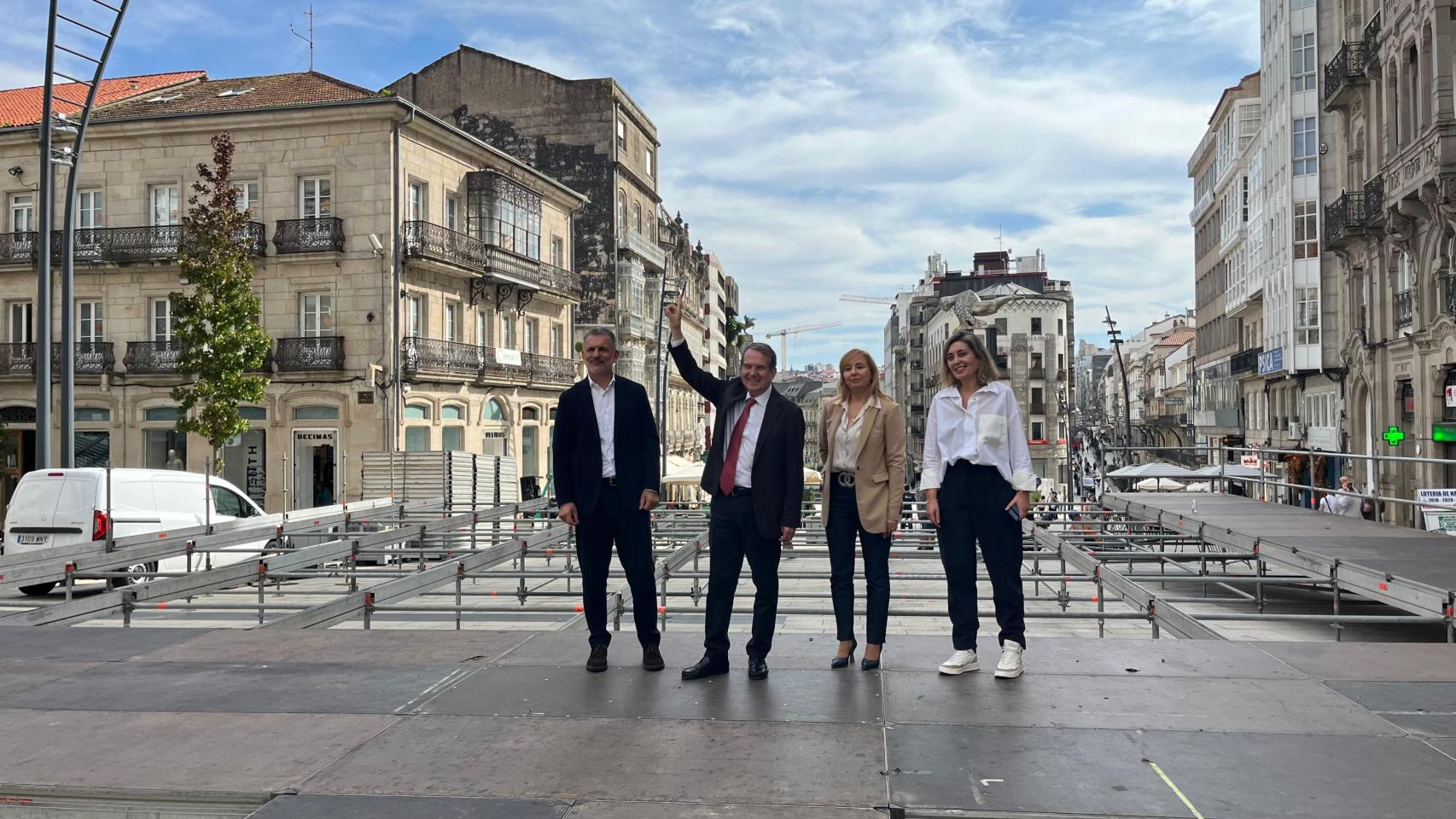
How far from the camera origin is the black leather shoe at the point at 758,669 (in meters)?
5.91

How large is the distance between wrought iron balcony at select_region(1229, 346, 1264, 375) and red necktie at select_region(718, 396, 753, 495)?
45.3 meters

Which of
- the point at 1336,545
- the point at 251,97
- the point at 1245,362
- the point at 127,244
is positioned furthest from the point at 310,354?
the point at 1245,362

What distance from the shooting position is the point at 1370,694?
5.55 metres

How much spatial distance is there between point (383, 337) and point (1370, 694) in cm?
3126

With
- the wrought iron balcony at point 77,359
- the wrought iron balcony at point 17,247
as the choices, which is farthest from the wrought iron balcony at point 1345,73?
the wrought iron balcony at point 17,247

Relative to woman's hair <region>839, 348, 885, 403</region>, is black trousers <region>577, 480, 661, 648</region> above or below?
below

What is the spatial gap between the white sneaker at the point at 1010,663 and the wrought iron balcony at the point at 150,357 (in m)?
33.6

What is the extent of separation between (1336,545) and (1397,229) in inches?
748

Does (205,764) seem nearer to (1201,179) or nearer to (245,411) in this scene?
(245,411)

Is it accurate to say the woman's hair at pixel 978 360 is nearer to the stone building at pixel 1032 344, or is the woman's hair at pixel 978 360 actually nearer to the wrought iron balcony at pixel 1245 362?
the wrought iron balcony at pixel 1245 362

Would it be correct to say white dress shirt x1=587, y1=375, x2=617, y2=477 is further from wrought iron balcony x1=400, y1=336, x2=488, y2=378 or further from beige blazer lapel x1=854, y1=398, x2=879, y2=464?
wrought iron balcony x1=400, y1=336, x2=488, y2=378

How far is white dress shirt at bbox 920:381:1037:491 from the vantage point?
19.5 feet

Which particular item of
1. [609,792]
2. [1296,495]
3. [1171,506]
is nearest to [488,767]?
[609,792]

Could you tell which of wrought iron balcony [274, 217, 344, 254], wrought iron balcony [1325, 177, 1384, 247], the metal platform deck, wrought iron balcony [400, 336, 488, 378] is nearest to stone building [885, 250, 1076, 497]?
wrought iron balcony [1325, 177, 1384, 247]
